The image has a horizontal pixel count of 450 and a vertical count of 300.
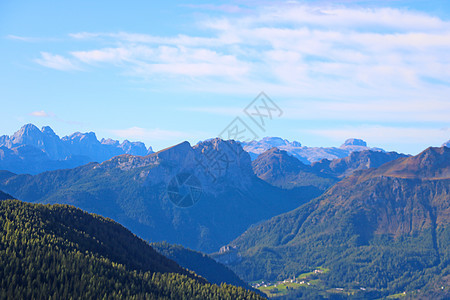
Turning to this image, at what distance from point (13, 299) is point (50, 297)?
15.1m

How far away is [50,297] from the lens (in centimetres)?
19975

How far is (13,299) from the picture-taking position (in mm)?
189375
